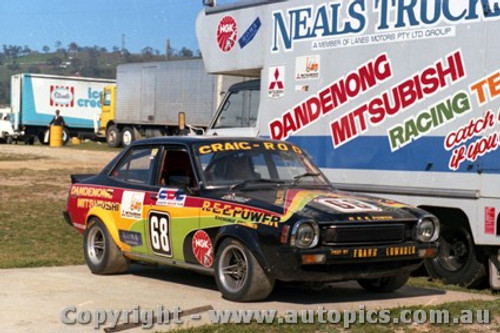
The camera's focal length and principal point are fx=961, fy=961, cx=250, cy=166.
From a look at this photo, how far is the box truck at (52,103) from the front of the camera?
5347 cm

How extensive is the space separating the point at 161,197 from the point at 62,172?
677 inches

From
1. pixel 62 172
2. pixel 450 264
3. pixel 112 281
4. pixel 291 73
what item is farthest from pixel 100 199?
pixel 62 172

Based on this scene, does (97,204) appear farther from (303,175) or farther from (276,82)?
(276,82)

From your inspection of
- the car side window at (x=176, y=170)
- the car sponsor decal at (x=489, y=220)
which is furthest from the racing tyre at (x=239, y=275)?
the car sponsor decal at (x=489, y=220)

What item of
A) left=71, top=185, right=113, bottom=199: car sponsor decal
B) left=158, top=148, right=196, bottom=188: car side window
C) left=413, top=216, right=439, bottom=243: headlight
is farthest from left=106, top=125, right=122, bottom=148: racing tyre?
left=413, top=216, right=439, bottom=243: headlight

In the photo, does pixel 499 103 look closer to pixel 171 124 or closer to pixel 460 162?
pixel 460 162

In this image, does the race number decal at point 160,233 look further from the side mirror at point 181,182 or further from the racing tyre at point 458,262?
the racing tyre at point 458,262

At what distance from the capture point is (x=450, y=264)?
10625 mm

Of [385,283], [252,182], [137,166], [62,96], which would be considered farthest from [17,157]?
[385,283]

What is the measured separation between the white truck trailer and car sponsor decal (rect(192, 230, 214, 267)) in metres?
2.75

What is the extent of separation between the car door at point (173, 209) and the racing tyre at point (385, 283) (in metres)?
1.74

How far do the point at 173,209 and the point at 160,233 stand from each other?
1.09 ft

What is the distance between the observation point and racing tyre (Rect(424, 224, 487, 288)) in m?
10.3

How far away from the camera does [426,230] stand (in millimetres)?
8688
